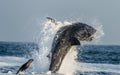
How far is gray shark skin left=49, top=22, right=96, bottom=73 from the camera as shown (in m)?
24.4

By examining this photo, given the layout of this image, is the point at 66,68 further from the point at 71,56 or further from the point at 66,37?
the point at 66,37

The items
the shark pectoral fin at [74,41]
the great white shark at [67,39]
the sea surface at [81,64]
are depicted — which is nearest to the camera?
the shark pectoral fin at [74,41]

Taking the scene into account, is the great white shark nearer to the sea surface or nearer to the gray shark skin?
the gray shark skin

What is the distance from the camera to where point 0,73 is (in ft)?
83.7

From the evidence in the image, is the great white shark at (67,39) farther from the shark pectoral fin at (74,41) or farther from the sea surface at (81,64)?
the sea surface at (81,64)

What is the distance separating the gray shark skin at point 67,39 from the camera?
2440cm

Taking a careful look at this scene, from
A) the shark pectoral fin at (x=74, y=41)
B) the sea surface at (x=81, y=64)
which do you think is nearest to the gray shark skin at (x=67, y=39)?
the shark pectoral fin at (x=74, y=41)

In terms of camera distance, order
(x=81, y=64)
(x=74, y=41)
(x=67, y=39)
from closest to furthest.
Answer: (x=74, y=41), (x=67, y=39), (x=81, y=64)

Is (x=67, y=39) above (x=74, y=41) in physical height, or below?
above

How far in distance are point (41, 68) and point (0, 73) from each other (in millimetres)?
3150

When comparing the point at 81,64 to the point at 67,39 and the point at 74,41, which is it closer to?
the point at 67,39

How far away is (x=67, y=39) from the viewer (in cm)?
2505

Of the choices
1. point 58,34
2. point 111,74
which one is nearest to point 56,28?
point 58,34

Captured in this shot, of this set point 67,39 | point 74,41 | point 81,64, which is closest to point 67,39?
point 67,39
